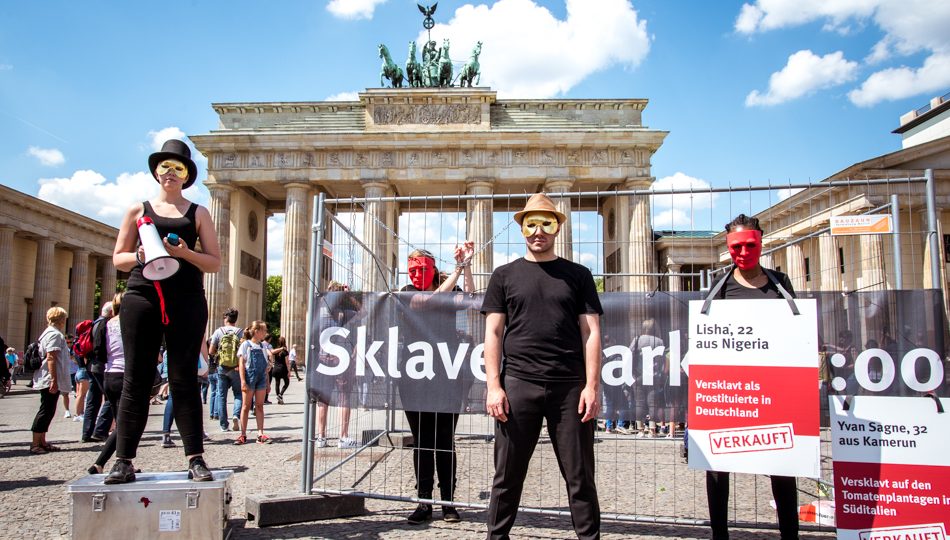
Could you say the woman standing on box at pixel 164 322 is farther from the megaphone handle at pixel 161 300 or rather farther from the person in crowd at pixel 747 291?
the person in crowd at pixel 747 291

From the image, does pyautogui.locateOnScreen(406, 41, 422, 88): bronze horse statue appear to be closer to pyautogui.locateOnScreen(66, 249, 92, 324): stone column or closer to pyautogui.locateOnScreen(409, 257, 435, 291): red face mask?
pyautogui.locateOnScreen(66, 249, 92, 324): stone column

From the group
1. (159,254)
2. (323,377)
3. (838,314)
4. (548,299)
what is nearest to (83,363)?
(323,377)

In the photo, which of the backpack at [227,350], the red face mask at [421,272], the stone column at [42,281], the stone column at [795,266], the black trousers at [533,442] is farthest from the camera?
the stone column at [42,281]

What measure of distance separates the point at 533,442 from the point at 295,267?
33.6 m

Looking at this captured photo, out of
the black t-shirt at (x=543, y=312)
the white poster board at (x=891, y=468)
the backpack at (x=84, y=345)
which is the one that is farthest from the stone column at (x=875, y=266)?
the backpack at (x=84, y=345)

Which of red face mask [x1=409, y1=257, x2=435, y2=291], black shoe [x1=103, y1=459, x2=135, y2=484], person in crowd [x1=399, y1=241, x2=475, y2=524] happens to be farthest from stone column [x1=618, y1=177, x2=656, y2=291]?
black shoe [x1=103, y1=459, x2=135, y2=484]

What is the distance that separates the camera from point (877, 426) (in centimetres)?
370

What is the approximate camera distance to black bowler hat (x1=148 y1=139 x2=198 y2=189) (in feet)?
13.5

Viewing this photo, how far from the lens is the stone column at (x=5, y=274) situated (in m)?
34.2

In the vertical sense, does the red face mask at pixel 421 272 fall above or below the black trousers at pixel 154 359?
above

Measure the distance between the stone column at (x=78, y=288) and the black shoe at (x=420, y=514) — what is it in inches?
1770

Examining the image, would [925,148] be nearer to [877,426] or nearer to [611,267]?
[611,267]

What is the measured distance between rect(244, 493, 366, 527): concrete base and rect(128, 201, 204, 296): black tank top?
1649 millimetres

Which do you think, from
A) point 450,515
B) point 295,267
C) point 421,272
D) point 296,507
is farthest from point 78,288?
point 450,515
